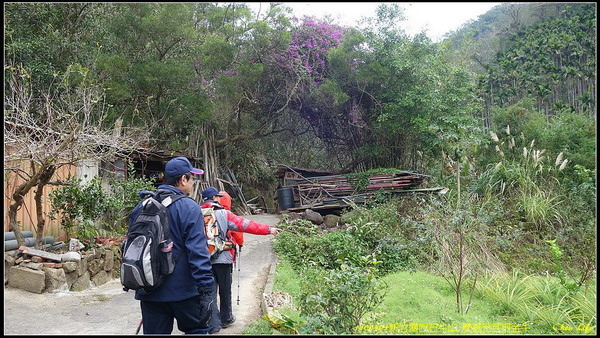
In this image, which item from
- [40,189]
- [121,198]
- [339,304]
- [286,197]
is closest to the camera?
[339,304]

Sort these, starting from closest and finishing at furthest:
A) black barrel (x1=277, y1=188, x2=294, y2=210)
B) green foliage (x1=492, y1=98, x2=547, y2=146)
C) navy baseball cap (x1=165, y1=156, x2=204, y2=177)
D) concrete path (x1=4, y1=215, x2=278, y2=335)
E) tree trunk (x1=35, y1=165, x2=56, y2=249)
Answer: navy baseball cap (x1=165, y1=156, x2=204, y2=177) < concrete path (x1=4, y1=215, x2=278, y2=335) < tree trunk (x1=35, y1=165, x2=56, y2=249) < green foliage (x1=492, y1=98, x2=547, y2=146) < black barrel (x1=277, y1=188, x2=294, y2=210)

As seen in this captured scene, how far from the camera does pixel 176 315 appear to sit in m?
3.06

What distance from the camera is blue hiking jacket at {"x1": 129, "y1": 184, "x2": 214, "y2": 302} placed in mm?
2941

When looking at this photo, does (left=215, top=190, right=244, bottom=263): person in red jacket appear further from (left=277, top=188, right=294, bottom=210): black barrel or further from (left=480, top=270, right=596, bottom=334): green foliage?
(left=277, top=188, right=294, bottom=210): black barrel

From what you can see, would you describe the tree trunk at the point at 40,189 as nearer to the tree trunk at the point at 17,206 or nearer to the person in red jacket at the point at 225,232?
the tree trunk at the point at 17,206

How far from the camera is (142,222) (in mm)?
2990

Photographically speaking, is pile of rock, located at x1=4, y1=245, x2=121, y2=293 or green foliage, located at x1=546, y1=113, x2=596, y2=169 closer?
pile of rock, located at x1=4, y1=245, x2=121, y2=293

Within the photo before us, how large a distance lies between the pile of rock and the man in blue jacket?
3.95 meters

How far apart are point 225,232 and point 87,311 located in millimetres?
2408

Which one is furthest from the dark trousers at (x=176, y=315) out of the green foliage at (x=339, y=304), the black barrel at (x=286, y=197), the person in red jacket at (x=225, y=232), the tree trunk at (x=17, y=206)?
the black barrel at (x=286, y=197)

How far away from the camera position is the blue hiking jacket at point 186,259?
9.65 ft

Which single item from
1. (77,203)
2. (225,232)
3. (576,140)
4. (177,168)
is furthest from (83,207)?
(576,140)

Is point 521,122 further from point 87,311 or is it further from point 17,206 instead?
point 17,206

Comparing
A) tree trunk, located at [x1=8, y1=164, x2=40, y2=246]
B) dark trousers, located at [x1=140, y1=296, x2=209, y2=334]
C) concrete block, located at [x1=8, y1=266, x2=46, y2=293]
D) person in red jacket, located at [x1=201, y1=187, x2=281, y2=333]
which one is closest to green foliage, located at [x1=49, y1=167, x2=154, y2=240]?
tree trunk, located at [x1=8, y1=164, x2=40, y2=246]
